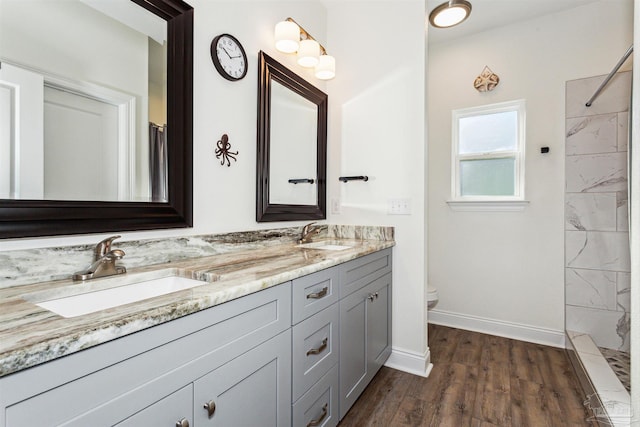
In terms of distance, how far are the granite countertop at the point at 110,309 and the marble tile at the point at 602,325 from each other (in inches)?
89.9

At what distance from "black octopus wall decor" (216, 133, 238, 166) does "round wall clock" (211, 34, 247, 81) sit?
1.06 feet

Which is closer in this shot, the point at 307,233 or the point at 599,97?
the point at 307,233

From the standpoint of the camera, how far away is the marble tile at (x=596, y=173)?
2.24 metres

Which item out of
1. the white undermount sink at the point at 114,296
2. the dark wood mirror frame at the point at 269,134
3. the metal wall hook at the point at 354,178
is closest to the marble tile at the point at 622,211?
the metal wall hook at the point at 354,178

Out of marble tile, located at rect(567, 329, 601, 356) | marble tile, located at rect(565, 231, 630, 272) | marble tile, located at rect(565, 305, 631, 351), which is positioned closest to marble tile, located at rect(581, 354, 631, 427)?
marble tile, located at rect(567, 329, 601, 356)

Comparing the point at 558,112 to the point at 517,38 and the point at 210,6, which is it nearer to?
the point at 517,38

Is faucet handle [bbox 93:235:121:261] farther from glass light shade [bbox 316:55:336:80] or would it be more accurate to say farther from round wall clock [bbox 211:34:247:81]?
glass light shade [bbox 316:55:336:80]

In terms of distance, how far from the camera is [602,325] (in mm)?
2301

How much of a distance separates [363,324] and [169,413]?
1177mm

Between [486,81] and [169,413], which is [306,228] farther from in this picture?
[486,81]

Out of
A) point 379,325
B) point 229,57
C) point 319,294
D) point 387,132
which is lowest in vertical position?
point 379,325

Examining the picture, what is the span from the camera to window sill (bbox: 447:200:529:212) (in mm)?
2594

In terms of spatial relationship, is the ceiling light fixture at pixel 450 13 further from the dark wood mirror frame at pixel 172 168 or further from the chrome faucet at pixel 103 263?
the chrome faucet at pixel 103 263

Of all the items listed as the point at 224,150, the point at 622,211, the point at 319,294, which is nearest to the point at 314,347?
the point at 319,294
